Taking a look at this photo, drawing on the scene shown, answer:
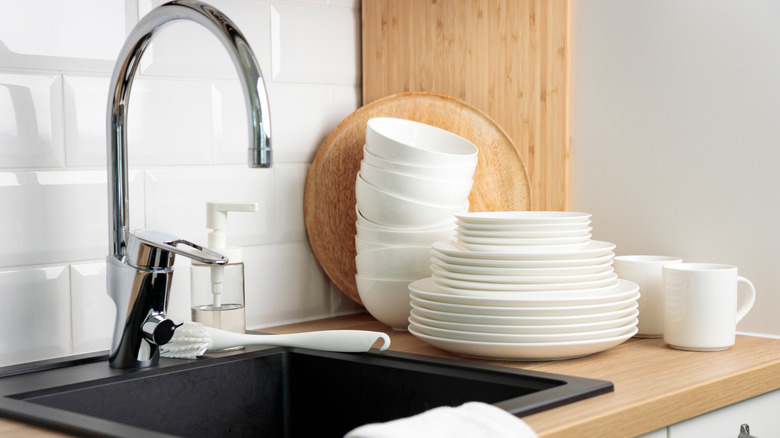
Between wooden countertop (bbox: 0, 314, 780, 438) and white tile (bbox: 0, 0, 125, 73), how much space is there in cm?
55

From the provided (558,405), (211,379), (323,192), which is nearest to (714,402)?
(558,405)

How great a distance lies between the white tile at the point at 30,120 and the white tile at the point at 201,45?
164 millimetres

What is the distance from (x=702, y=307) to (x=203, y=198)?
2.56ft

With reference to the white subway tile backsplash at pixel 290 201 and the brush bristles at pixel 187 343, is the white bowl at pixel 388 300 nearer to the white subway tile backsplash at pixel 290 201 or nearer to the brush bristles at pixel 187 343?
the white subway tile backsplash at pixel 290 201

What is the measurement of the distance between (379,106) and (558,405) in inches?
31.2

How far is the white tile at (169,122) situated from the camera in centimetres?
131

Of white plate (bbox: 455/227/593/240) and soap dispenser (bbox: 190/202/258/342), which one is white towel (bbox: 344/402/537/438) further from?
soap dispenser (bbox: 190/202/258/342)

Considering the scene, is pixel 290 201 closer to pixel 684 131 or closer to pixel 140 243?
pixel 140 243

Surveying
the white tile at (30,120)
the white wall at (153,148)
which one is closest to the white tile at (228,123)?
the white wall at (153,148)

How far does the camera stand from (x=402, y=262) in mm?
1360

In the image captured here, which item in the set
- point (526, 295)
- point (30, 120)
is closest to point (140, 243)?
point (30, 120)

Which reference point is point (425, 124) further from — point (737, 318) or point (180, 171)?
point (737, 318)

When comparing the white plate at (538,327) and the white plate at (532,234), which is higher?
the white plate at (532,234)

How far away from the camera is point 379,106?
1561mm
